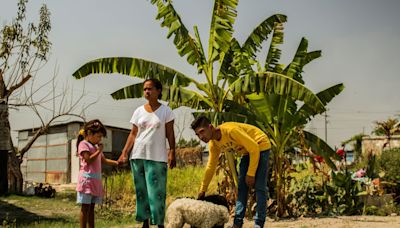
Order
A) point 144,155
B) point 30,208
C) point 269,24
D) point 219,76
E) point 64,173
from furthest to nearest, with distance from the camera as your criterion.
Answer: point 64,173 → point 30,208 → point 269,24 → point 219,76 → point 144,155

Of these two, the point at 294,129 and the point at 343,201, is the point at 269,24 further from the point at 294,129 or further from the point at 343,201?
the point at 343,201

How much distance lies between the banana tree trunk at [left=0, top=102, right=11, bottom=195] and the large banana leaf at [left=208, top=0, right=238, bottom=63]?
7.33 metres

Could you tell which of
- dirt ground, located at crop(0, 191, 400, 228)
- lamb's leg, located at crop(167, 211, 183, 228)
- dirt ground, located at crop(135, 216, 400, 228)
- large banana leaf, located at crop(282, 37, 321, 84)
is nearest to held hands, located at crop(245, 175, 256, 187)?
lamb's leg, located at crop(167, 211, 183, 228)

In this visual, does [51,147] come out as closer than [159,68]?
No

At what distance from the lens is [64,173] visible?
23.5 m

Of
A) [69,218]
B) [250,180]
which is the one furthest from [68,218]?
[250,180]

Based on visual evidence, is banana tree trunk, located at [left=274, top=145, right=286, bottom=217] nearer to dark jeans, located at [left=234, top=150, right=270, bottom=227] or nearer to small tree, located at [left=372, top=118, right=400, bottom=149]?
dark jeans, located at [left=234, top=150, right=270, bottom=227]

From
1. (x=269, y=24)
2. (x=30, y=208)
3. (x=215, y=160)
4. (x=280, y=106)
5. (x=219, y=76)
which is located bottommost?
(x=30, y=208)

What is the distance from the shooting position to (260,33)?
9.21m

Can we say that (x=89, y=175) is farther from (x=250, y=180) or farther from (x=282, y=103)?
(x=282, y=103)

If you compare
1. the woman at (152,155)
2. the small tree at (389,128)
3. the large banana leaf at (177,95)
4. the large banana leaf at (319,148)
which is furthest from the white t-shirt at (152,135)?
the small tree at (389,128)

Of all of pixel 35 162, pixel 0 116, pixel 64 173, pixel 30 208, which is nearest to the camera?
pixel 30 208

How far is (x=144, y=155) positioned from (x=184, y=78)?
150 inches

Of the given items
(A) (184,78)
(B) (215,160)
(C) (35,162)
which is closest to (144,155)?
(B) (215,160)
